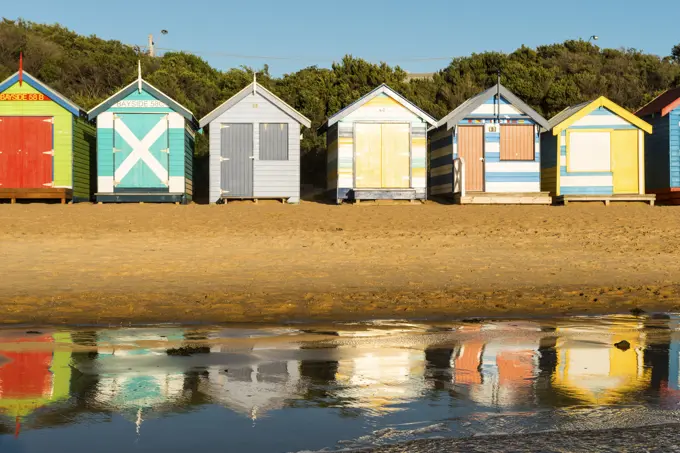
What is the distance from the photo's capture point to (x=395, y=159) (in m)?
27.8

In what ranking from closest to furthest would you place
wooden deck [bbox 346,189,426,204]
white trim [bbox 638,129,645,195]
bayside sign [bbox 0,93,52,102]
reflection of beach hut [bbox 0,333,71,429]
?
reflection of beach hut [bbox 0,333,71,429]
bayside sign [bbox 0,93,52,102]
wooden deck [bbox 346,189,426,204]
white trim [bbox 638,129,645,195]

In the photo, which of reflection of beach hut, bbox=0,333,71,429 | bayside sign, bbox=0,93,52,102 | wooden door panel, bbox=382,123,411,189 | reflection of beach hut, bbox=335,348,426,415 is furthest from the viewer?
wooden door panel, bbox=382,123,411,189

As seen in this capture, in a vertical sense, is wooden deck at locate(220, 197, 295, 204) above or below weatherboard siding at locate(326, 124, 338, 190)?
below

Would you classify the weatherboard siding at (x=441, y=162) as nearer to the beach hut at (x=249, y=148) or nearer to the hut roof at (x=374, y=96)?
the hut roof at (x=374, y=96)

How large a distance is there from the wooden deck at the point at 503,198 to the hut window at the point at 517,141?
48.3 inches

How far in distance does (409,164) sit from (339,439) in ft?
77.1

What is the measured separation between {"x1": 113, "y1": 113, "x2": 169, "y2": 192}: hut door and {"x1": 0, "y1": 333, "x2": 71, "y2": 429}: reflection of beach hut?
18.8 metres

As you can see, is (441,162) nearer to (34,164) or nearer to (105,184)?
(105,184)

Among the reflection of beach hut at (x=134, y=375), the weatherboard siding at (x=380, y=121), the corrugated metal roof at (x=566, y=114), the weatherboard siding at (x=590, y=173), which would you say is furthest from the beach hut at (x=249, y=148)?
the reflection of beach hut at (x=134, y=375)

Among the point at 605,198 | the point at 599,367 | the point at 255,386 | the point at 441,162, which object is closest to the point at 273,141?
the point at 441,162

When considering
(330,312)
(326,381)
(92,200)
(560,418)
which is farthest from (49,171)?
(560,418)

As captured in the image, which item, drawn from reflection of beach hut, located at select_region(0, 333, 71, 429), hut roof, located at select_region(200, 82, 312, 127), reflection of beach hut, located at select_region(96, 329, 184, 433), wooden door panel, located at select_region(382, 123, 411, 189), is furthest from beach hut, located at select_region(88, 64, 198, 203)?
reflection of beach hut, located at select_region(0, 333, 71, 429)

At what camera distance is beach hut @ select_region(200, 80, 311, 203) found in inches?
1071

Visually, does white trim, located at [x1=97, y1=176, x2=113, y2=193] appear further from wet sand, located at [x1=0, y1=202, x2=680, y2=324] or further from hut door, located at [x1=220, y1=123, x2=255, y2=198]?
hut door, located at [x1=220, y1=123, x2=255, y2=198]
